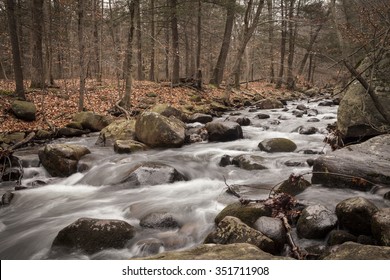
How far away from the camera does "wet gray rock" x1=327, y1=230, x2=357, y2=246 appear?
4.24 meters

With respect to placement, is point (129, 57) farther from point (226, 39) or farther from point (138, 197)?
point (226, 39)

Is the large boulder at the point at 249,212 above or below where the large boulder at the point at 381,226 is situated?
below

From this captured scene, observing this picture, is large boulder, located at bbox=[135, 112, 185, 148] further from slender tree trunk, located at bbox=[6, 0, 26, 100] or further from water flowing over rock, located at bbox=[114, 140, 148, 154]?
slender tree trunk, located at bbox=[6, 0, 26, 100]

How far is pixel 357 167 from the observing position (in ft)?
19.4

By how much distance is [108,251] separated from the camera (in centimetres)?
460

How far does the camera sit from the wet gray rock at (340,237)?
167 inches

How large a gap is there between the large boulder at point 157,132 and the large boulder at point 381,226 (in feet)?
22.0

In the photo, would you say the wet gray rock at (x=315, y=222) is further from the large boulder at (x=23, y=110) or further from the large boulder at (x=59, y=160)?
the large boulder at (x=23, y=110)

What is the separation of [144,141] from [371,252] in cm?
783

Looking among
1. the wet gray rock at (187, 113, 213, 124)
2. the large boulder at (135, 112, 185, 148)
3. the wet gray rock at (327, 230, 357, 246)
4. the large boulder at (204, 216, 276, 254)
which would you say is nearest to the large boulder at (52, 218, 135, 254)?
the large boulder at (204, 216, 276, 254)

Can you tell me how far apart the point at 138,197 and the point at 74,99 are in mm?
10435

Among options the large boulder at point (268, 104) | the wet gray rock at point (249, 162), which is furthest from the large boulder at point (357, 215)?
the large boulder at point (268, 104)

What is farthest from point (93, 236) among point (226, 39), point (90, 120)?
point (226, 39)

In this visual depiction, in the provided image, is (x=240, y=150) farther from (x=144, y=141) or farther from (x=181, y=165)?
(x=144, y=141)
